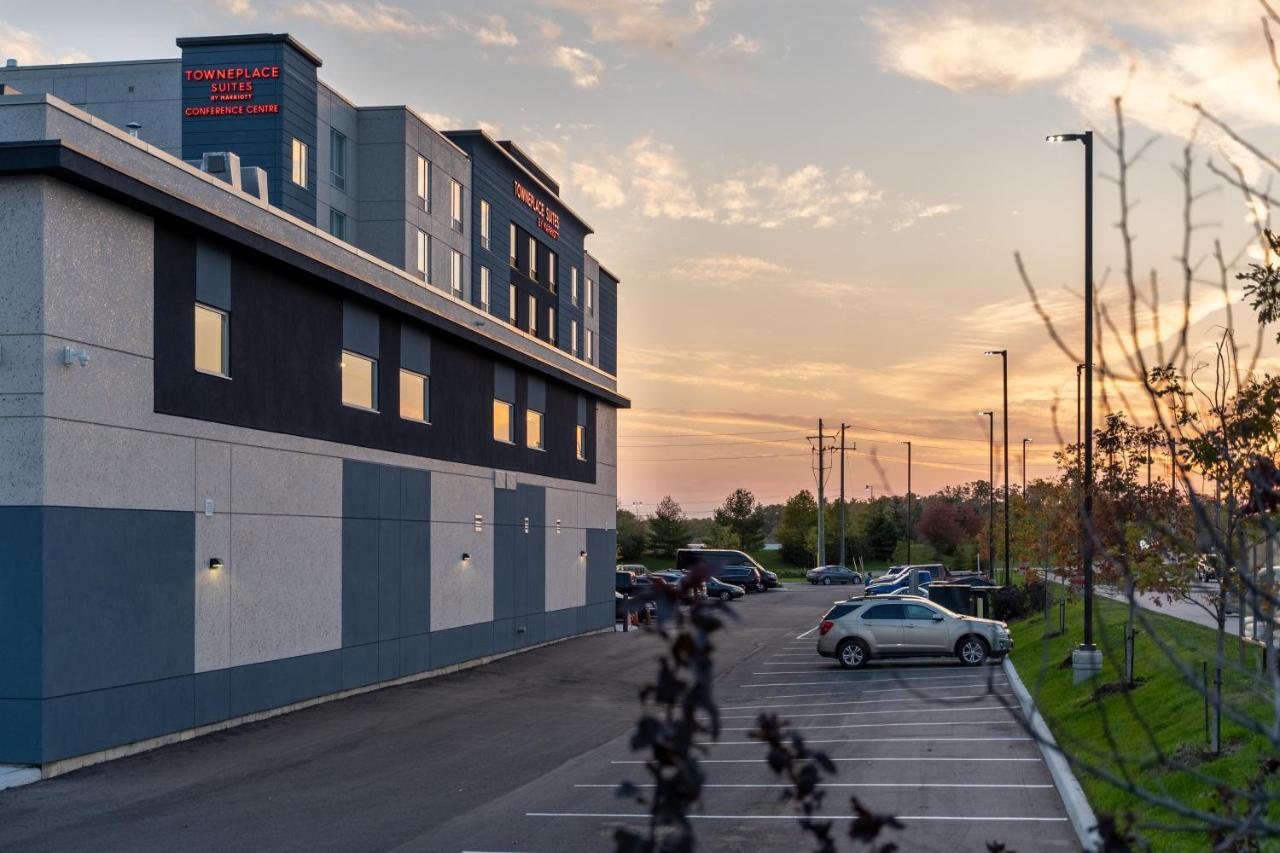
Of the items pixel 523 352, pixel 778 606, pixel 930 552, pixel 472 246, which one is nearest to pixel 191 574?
pixel 523 352

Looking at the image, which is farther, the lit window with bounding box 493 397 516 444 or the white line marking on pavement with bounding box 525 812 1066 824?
the lit window with bounding box 493 397 516 444

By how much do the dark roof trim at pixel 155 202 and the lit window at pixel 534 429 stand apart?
329 inches

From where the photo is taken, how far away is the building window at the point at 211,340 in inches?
810

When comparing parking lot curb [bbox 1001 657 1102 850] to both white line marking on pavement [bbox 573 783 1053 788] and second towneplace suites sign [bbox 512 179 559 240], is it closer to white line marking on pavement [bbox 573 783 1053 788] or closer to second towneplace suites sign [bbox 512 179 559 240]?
white line marking on pavement [bbox 573 783 1053 788]

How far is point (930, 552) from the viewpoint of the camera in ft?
349

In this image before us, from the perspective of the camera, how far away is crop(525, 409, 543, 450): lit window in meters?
38.0

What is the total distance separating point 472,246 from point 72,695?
34864 mm

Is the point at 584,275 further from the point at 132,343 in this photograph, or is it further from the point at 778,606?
the point at 132,343

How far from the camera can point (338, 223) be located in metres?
45.1

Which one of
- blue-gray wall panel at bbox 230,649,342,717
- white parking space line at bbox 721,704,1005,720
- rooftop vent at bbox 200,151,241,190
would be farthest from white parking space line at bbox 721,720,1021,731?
rooftop vent at bbox 200,151,241,190

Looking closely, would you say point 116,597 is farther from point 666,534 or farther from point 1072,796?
point 666,534

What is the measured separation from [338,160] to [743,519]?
7818 cm

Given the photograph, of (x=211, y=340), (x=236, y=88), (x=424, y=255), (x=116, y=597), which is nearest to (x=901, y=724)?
(x=116, y=597)

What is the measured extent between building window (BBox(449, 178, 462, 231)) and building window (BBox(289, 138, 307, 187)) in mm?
7314
